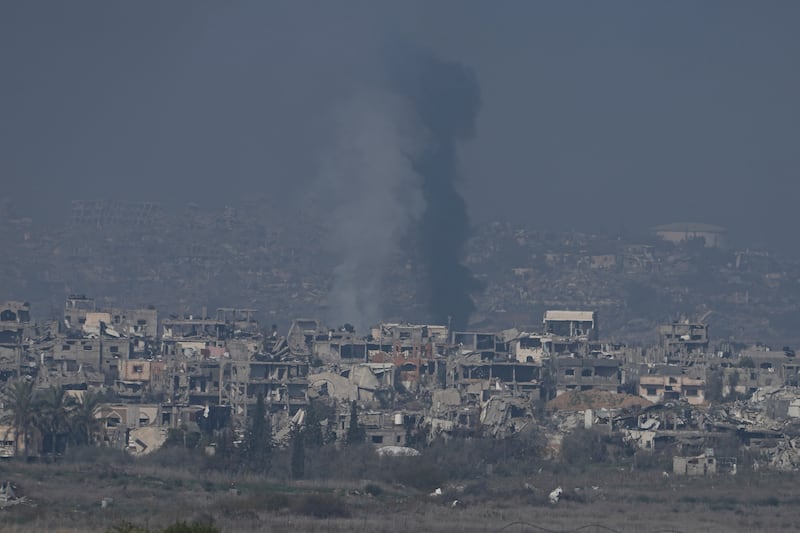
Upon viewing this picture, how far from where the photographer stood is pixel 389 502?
4784 cm

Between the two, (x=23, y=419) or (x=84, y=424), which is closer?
(x=23, y=419)

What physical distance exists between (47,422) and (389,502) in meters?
13.7

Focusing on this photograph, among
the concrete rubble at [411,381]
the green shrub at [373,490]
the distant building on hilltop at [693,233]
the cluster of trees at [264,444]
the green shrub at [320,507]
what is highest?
the distant building on hilltop at [693,233]

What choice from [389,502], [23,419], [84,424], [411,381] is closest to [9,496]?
[389,502]

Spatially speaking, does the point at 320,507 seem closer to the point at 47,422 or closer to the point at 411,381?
the point at 47,422

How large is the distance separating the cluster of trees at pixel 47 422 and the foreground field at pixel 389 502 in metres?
3.63

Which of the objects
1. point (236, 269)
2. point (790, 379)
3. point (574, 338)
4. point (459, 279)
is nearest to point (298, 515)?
point (790, 379)

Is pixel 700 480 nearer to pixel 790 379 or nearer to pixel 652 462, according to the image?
pixel 652 462

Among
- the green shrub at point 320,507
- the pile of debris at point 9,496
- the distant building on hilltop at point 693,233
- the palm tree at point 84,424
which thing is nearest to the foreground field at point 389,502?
the green shrub at point 320,507

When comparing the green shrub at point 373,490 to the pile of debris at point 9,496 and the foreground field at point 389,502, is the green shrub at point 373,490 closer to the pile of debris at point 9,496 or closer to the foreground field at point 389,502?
the foreground field at point 389,502

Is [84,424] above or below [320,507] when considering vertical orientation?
above

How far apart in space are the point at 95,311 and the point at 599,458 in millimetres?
44916

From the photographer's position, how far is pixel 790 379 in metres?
81.9

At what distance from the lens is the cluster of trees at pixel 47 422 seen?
5778cm
